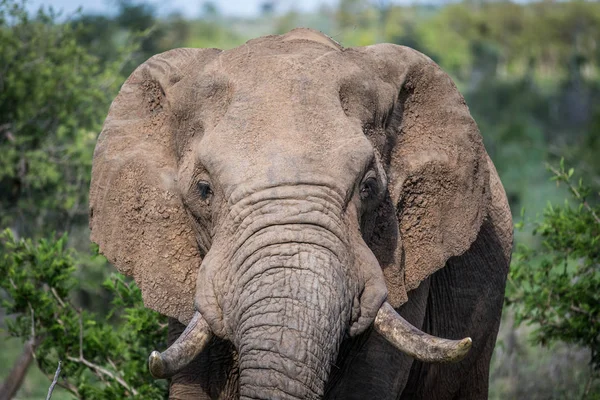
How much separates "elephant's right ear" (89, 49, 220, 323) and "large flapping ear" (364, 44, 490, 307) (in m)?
0.82

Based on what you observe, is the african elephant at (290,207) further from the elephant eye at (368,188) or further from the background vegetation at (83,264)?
the background vegetation at (83,264)

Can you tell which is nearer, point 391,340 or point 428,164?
point 391,340

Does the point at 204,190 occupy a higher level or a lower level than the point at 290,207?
lower

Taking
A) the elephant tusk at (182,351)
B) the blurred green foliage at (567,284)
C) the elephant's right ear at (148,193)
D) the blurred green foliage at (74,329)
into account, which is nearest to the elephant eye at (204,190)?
the elephant's right ear at (148,193)

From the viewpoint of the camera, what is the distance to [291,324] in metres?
3.85

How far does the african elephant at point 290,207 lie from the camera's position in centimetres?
396

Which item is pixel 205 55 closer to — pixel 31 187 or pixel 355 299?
pixel 355 299

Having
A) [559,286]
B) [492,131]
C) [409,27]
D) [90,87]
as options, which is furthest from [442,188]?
[409,27]

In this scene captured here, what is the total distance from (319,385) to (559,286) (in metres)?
3.52

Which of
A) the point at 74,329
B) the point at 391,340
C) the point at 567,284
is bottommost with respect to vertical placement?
the point at 567,284

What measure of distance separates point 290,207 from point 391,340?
0.59 metres

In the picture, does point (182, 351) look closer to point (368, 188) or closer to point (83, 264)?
point (368, 188)

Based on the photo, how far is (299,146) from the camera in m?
4.24

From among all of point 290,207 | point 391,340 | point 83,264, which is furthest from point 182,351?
point 83,264
